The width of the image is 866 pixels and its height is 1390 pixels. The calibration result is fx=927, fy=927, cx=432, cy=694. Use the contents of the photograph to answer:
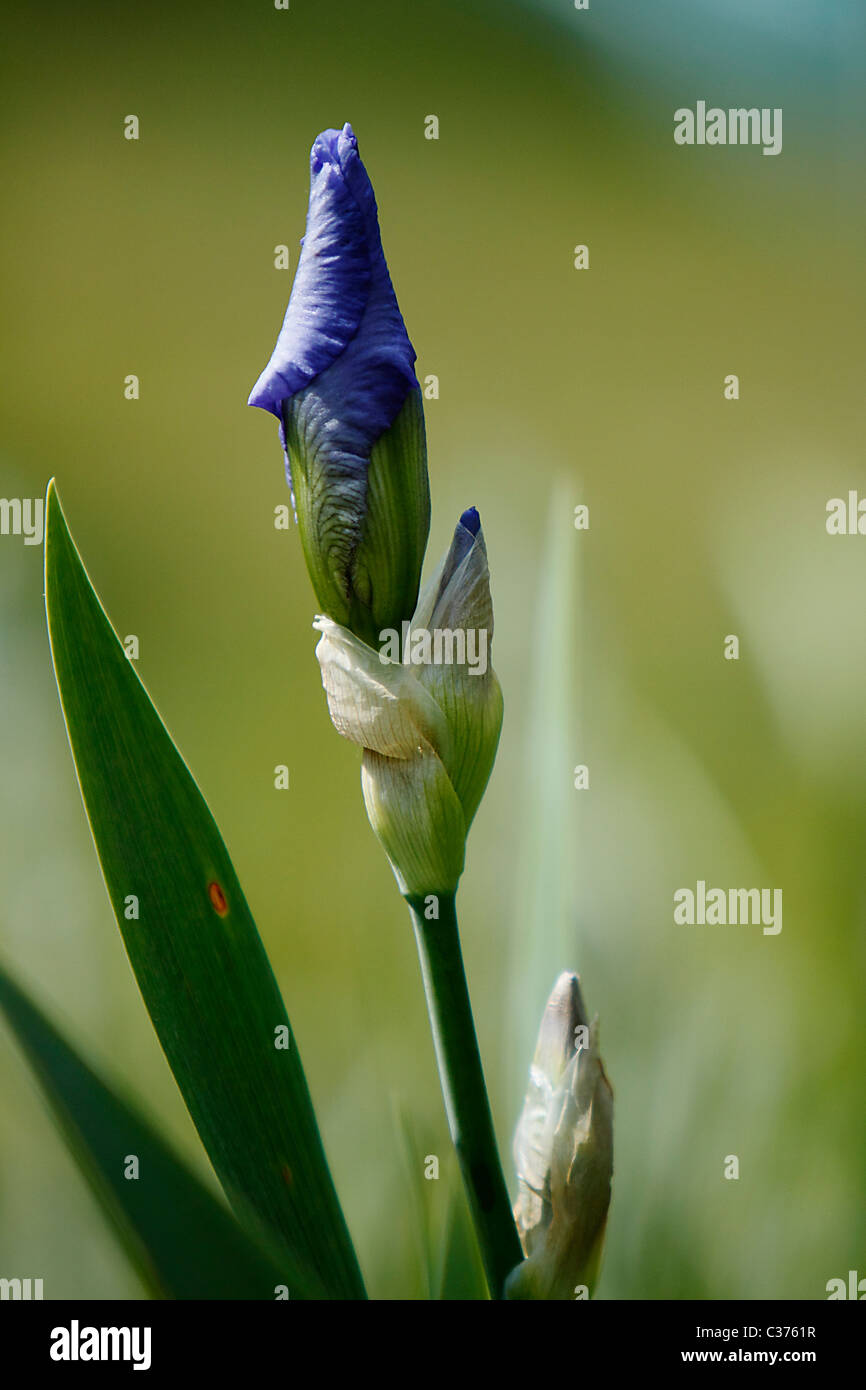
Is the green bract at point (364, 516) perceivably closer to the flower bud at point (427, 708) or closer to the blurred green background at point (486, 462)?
Answer: the flower bud at point (427, 708)

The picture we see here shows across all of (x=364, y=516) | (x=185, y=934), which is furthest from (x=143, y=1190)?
(x=364, y=516)

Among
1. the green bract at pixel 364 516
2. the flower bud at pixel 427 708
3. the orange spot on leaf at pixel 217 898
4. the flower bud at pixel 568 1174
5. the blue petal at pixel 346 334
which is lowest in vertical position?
the flower bud at pixel 568 1174

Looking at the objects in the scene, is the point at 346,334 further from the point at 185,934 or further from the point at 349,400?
the point at 185,934

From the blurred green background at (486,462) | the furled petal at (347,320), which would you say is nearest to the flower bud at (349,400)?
the furled petal at (347,320)

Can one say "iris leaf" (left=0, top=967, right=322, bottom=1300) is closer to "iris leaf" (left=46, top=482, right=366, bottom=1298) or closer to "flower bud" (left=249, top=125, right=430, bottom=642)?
"iris leaf" (left=46, top=482, right=366, bottom=1298)

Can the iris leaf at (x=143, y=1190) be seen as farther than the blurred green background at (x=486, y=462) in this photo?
No
